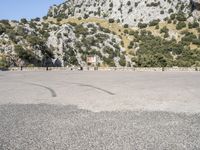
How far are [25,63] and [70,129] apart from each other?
45059 mm

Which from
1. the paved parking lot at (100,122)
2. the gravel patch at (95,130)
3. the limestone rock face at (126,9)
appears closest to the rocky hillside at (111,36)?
the limestone rock face at (126,9)

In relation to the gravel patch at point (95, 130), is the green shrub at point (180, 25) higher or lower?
higher

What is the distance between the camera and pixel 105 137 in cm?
762

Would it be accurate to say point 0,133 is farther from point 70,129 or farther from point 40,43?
point 40,43

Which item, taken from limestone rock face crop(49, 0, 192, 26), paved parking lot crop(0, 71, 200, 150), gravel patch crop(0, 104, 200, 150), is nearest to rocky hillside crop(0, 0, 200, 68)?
limestone rock face crop(49, 0, 192, 26)

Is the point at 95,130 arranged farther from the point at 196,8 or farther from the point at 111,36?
the point at 196,8

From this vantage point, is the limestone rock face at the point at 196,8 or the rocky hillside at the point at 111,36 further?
the limestone rock face at the point at 196,8

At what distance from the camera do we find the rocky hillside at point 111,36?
56.7 metres

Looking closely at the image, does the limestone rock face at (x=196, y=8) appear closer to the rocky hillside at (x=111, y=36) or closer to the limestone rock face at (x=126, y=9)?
the rocky hillside at (x=111, y=36)

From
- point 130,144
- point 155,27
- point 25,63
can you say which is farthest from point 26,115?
point 155,27

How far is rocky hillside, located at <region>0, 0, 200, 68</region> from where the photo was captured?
186ft

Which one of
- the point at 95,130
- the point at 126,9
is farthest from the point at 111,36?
the point at 95,130

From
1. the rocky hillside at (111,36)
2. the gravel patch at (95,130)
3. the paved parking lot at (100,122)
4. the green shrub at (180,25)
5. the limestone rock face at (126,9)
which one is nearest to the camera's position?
the gravel patch at (95,130)

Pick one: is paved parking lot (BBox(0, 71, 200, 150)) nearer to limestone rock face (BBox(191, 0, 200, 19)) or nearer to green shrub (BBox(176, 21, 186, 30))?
green shrub (BBox(176, 21, 186, 30))
